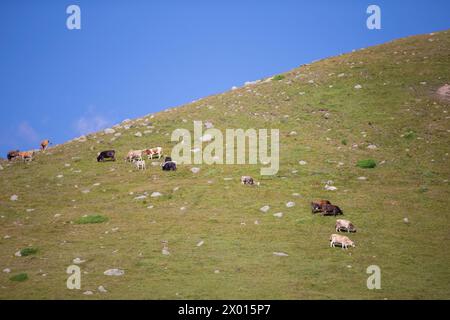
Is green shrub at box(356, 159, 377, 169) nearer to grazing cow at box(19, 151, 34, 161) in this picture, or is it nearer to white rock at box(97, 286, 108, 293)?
white rock at box(97, 286, 108, 293)

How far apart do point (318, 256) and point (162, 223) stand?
8817mm

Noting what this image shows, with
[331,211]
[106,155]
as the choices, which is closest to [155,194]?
[106,155]

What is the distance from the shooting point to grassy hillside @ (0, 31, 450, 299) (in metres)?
21.4

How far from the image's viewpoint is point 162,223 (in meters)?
28.0

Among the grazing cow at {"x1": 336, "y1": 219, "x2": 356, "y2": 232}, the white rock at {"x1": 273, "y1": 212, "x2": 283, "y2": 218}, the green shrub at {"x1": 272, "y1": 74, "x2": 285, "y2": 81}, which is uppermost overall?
the green shrub at {"x1": 272, "y1": 74, "x2": 285, "y2": 81}

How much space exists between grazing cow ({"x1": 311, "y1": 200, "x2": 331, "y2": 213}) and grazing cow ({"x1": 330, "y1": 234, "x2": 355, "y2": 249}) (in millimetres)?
3675

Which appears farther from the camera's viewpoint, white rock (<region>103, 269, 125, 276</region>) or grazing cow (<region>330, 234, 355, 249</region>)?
grazing cow (<region>330, 234, 355, 249</region>)

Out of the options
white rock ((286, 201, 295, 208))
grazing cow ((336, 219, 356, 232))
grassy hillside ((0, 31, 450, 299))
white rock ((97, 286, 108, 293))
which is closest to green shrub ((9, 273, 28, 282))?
grassy hillside ((0, 31, 450, 299))

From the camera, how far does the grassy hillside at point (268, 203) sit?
2136 cm

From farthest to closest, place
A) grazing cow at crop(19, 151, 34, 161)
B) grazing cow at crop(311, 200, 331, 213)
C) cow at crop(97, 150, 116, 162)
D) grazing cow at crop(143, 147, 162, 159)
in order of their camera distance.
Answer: grazing cow at crop(19, 151, 34, 161), cow at crop(97, 150, 116, 162), grazing cow at crop(143, 147, 162, 159), grazing cow at crop(311, 200, 331, 213)

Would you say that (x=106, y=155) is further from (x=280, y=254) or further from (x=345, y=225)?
(x=345, y=225)

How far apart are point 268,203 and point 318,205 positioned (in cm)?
302
